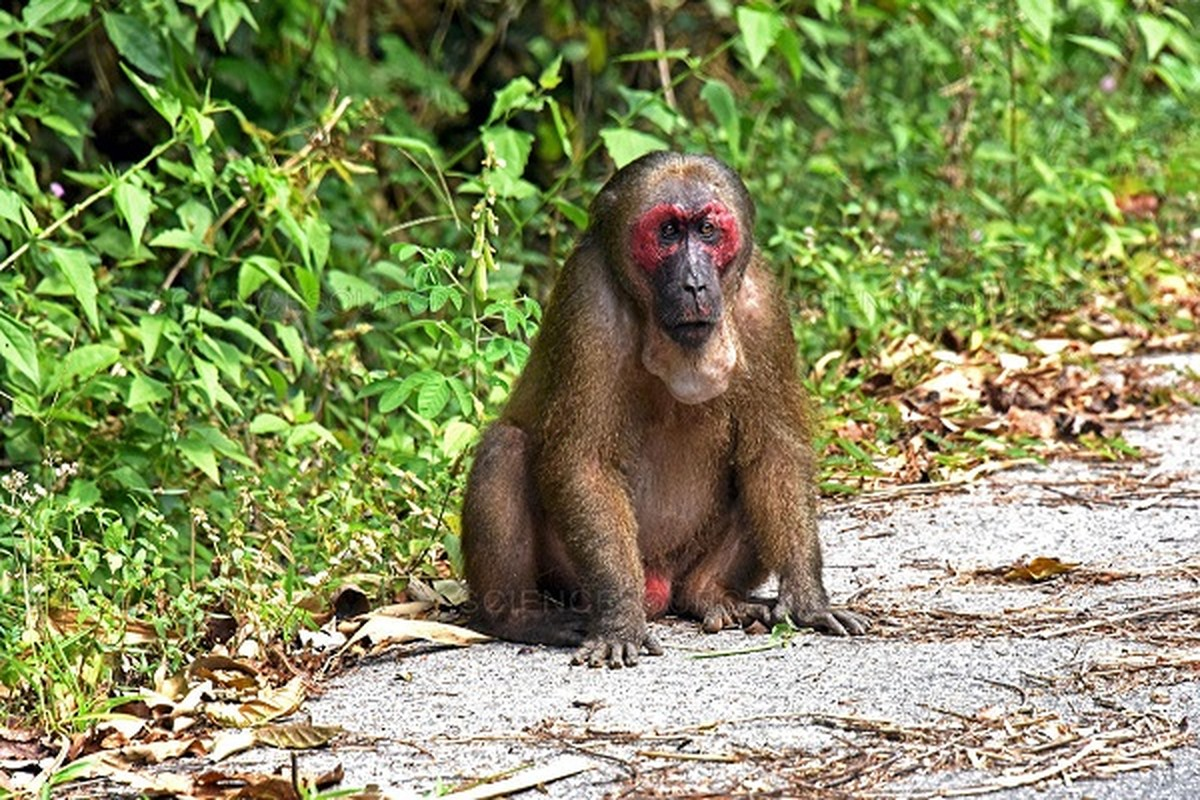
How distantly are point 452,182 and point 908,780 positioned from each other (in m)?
7.69

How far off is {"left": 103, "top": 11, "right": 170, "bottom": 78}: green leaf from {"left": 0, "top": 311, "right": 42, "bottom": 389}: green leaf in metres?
1.89

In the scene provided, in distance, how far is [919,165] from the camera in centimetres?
1127

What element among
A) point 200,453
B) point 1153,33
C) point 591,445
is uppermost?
point 1153,33

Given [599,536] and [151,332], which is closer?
[599,536]

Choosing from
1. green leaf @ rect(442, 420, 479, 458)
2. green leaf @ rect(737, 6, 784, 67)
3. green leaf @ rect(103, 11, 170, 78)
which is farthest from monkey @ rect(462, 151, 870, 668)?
green leaf @ rect(103, 11, 170, 78)

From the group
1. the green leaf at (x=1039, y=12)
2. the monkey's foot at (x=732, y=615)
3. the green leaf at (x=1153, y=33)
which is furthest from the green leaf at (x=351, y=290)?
the green leaf at (x=1153, y=33)

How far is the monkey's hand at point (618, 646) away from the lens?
19.5ft

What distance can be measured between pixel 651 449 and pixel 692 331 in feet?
1.90

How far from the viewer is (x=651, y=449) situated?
6.49 m

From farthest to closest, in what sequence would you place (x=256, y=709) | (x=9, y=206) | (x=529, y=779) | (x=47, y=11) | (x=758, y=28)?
1. (x=758, y=28)
2. (x=47, y=11)
3. (x=9, y=206)
4. (x=256, y=709)
5. (x=529, y=779)

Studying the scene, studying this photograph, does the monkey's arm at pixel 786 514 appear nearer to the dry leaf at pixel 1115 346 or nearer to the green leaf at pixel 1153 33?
the dry leaf at pixel 1115 346

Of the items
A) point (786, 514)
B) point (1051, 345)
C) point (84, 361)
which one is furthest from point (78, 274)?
point (1051, 345)

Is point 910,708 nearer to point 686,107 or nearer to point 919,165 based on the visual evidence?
point 919,165

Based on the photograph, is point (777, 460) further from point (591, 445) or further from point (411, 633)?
point (411, 633)
